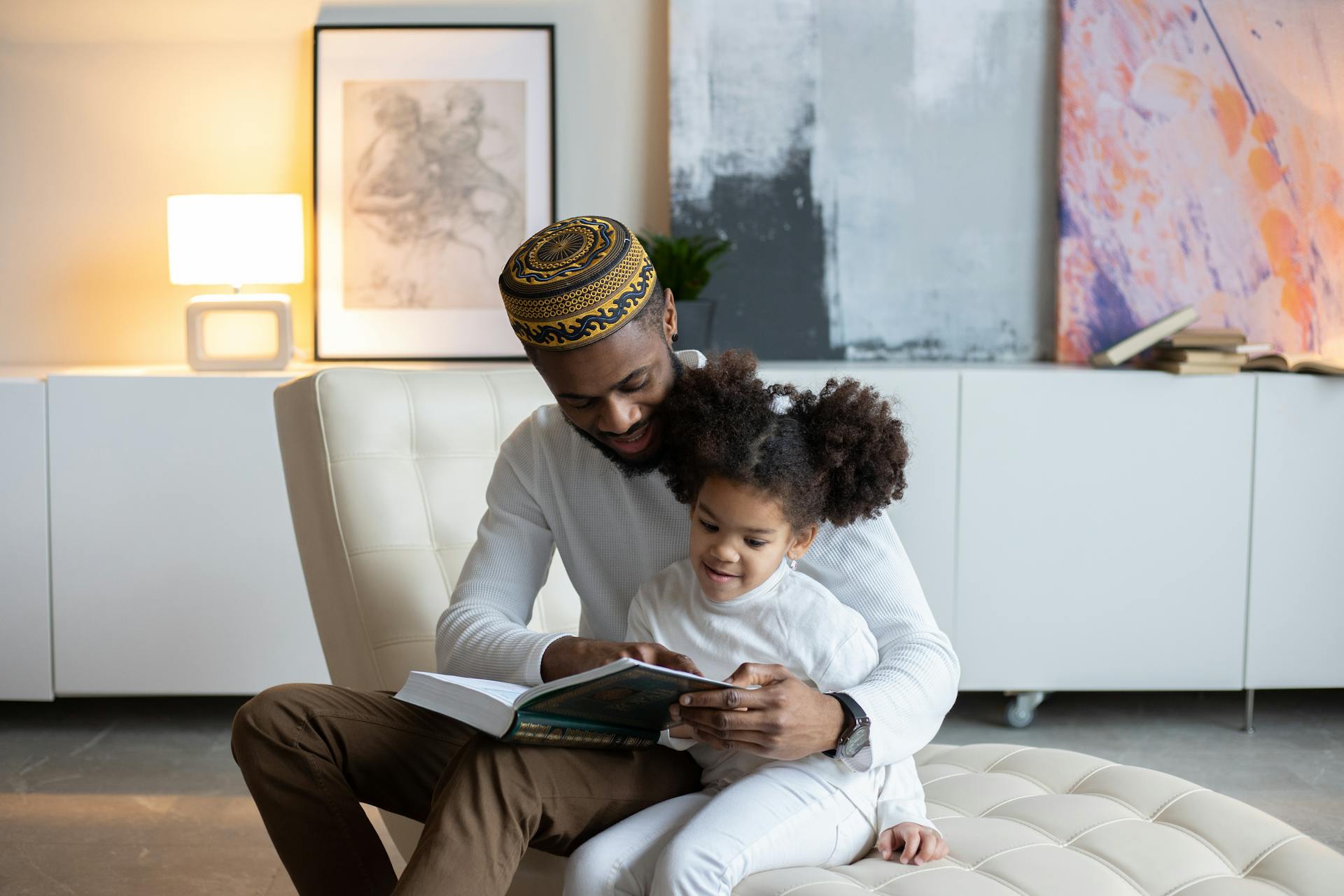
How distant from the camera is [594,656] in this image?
127 cm

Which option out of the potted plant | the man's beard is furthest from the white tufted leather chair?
the potted plant

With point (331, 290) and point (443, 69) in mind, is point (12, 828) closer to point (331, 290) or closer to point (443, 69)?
point (331, 290)

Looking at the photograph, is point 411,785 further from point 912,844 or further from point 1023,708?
point 1023,708

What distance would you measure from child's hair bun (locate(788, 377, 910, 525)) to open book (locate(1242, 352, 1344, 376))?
5.86 ft

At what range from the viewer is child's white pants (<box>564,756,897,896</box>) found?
1156mm

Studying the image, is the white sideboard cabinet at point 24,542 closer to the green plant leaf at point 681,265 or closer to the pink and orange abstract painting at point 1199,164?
the green plant leaf at point 681,265

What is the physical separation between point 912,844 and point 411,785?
572 millimetres

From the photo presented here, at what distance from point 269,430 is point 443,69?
1044 millimetres

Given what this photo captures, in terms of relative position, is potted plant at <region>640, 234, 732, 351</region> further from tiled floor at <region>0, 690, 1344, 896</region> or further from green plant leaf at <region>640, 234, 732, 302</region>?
tiled floor at <region>0, 690, 1344, 896</region>

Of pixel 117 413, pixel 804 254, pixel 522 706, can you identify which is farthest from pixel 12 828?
pixel 804 254

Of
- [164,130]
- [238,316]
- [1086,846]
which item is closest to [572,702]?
[1086,846]

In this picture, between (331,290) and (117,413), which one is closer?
(117,413)

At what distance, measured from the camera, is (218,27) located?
10.0 feet

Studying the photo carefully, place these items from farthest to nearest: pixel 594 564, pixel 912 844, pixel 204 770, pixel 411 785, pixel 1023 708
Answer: pixel 1023 708 → pixel 204 770 → pixel 594 564 → pixel 411 785 → pixel 912 844
